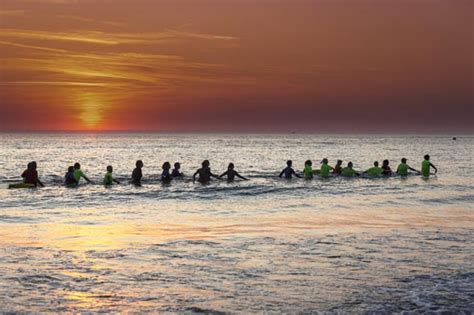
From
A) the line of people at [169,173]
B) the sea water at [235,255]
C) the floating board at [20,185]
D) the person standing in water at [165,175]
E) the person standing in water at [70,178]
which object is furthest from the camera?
the person standing in water at [165,175]

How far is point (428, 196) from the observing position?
3231 cm

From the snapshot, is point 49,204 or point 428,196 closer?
point 49,204

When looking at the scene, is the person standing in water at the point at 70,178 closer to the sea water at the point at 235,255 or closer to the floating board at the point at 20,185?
the floating board at the point at 20,185

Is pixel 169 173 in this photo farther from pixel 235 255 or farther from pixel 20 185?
pixel 235 255

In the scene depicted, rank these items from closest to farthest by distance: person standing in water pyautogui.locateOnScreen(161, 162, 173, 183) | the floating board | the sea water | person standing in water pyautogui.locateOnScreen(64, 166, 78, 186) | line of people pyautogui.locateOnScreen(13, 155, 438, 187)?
1. the sea water
2. the floating board
3. line of people pyautogui.locateOnScreen(13, 155, 438, 187)
4. person standing in water pyautogui.locateOnScreen(64, 166, 78, 186)
5. person standing in water pyautogui.locateOnScreen(161, 162, 173, 183)

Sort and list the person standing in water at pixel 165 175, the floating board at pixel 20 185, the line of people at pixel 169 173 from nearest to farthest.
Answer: the floating board at pixel 20 185
the line of people at pixel 169 173
the person standing in water at pixel 165 175

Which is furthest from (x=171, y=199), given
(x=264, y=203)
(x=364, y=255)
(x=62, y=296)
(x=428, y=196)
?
(x=62, y=296)

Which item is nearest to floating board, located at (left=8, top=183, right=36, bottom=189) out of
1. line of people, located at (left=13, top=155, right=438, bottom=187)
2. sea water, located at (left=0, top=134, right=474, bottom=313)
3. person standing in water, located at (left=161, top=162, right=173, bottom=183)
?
line of people, located at (left=13, top=155, right=438, bottom=187)

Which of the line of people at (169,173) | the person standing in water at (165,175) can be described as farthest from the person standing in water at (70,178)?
the person standing in water at (165,175)

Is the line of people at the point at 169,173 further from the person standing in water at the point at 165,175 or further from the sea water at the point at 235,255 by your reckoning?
the sea water at the point at 235,255

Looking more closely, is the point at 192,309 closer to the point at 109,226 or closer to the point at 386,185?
the point at 109,226

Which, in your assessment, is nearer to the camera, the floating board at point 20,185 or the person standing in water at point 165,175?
the floating board at point 20,185

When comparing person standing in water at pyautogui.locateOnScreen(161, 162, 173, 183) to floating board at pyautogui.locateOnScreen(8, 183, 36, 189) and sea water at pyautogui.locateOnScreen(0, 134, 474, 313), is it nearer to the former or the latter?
floating board at pyautogui.locateOnScreen(8, 183, 36, 189)

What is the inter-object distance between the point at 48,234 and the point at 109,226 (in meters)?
2.57
